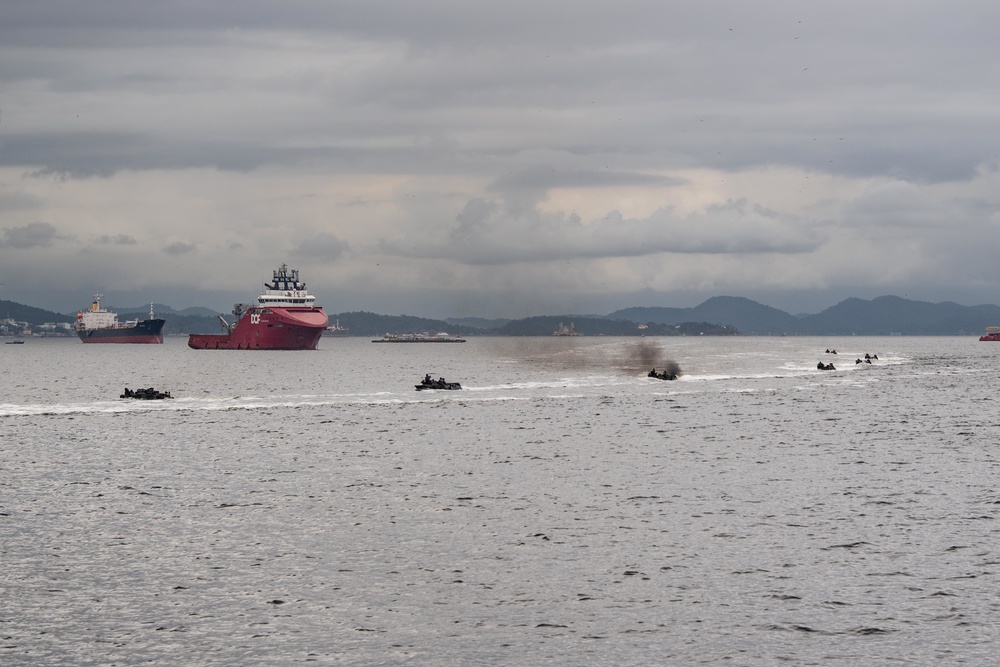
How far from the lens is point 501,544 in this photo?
3066 centimetres

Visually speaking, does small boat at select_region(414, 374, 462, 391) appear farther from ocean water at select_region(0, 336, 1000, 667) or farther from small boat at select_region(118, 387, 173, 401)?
ocean water at select_region(0, 336, 1000, 667)

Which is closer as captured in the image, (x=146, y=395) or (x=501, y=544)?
(x=501, y=544)

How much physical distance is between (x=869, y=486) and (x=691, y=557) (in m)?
17.1

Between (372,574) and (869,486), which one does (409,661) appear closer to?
(372,574)

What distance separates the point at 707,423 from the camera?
7325 cm

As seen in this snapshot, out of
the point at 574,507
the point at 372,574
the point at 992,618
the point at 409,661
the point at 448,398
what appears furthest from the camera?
the point at 448,398

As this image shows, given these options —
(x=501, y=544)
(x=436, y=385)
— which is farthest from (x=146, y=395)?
(x=501, y=544)

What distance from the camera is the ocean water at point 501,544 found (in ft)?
68.8

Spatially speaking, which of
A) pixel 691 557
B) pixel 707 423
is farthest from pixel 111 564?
pixel 707 423

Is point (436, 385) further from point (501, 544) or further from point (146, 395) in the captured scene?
point (501, 544)

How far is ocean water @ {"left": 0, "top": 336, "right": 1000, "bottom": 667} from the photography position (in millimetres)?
20969

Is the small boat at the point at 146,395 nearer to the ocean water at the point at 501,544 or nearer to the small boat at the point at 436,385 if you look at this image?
the ocean water at the point at 501,544

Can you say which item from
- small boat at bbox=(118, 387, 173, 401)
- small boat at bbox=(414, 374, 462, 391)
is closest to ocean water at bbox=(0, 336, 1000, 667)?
small boat at bbox=(118, 387, 173, 401)

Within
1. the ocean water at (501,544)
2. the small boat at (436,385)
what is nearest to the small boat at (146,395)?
the ocean water at (501,544)
